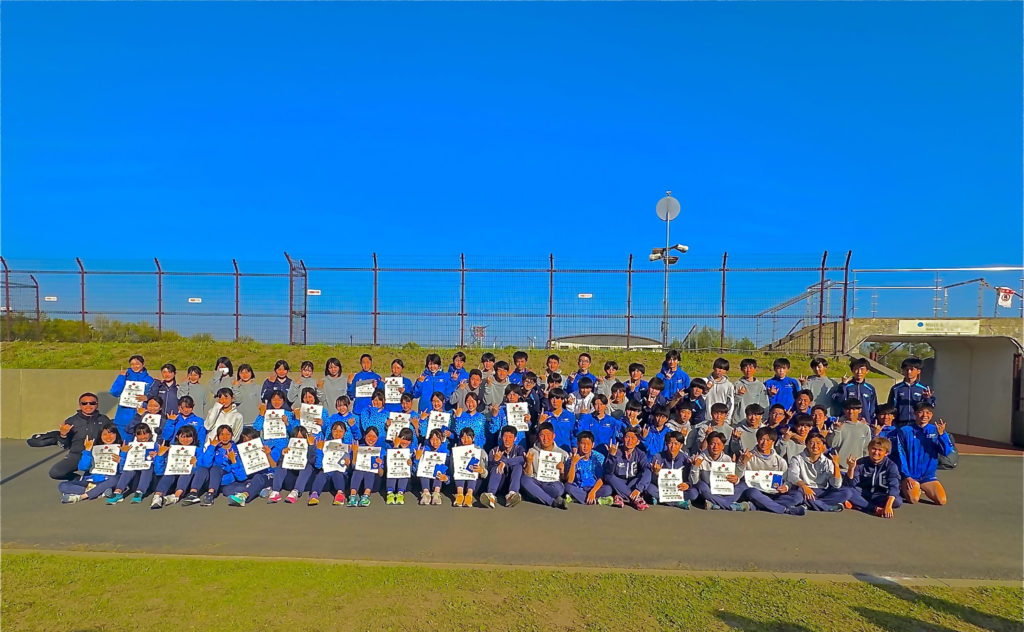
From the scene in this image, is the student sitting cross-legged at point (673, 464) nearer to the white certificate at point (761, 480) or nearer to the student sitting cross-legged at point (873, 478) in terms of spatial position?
the white certificate at point (761, 480)

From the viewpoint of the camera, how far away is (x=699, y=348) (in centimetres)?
1516

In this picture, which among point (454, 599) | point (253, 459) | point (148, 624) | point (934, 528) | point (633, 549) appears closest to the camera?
point (148, 624)

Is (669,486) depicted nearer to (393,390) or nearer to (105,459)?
(393,390)

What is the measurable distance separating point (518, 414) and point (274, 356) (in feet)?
31.6

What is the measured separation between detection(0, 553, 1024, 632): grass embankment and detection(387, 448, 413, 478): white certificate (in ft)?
7.73

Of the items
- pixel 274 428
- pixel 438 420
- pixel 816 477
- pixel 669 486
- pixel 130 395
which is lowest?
pixel 669 486

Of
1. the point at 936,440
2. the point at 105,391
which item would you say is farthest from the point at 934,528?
the point at 105,391

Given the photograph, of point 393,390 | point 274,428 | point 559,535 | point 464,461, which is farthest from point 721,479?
point 274,428

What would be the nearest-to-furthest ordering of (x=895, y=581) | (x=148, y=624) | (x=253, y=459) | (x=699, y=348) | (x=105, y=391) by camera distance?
(x=148, y=624) < (x=895, y=581) < (x=253, y=459) < (x=105, y=391) < (x=699, y=348)

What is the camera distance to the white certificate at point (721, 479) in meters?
6.89

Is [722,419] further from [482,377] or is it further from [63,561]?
[63,561]

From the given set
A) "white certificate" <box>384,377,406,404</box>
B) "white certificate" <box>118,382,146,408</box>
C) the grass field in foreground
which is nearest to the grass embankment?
the grass field in foreground

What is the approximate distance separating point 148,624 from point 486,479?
402cm

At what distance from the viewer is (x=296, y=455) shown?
23.6 feet
